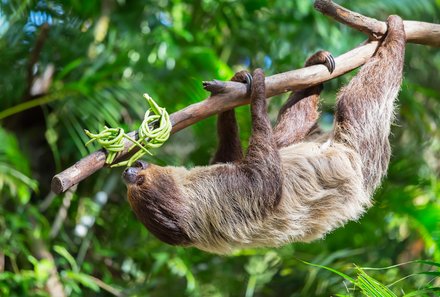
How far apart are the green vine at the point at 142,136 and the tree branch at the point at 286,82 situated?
0.05m

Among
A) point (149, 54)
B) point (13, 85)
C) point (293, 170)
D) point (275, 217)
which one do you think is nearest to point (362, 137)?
point (293, 170)

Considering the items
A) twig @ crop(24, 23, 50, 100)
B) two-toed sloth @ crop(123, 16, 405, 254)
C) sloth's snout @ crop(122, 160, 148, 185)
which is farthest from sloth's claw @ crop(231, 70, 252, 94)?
twig @ crop(24, 23, 50, 100)

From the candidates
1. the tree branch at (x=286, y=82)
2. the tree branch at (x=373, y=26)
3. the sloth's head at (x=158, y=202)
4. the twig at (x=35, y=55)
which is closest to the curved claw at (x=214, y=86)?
the tree branch at (x=286, y=82)

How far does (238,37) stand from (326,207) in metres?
4.00

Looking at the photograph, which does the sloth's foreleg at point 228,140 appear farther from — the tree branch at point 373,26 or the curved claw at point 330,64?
the tree branch at point 373,26

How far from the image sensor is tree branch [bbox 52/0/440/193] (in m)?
3.43

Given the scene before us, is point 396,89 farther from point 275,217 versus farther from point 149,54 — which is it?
point 149,54

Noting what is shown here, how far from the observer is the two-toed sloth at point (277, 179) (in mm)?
4246

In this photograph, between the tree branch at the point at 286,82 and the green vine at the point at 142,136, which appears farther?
the green vine at the point at 142,136

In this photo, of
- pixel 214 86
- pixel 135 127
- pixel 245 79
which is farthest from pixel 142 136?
pixel 135 127

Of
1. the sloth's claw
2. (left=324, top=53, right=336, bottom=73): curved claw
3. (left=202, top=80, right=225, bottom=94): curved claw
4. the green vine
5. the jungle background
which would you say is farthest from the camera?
the jungle background

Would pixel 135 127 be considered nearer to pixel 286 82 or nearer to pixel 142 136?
pixel 286 82

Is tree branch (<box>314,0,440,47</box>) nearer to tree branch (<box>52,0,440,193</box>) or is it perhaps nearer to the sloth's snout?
tree branch (<box>52,0,440,193</box>)

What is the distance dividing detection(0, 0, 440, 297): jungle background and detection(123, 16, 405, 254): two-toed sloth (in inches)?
58.3
